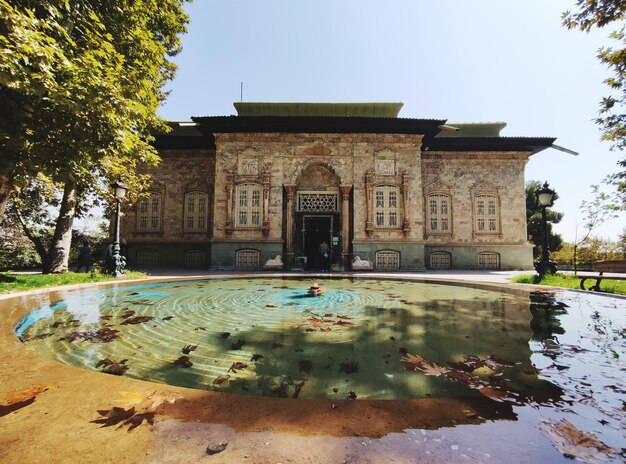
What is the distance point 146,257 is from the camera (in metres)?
16.8

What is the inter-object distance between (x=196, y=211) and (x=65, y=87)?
11607 mm

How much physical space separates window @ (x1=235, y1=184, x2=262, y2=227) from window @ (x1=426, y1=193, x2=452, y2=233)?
34.2 feet

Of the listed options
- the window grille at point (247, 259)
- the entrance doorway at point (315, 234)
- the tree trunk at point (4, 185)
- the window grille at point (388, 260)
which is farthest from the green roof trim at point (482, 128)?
the tree trunk at point (4, 185)

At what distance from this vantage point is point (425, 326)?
3605 millimetres

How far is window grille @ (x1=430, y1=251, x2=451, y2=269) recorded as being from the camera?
1658 centimetres

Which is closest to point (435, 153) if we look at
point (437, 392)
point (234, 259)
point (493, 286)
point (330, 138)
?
point (330, 138)

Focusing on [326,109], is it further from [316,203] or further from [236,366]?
[236,366]

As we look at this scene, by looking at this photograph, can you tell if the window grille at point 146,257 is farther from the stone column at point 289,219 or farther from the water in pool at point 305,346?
the water in pool at point 305,346

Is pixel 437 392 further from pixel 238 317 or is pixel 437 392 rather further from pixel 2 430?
pixel 238 317

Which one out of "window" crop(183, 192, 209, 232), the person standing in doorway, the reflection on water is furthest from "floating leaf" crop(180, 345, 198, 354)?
"window" crop(183, 192, 209, 232)

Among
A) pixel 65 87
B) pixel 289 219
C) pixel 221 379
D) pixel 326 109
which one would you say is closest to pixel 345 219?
pixel 289 219

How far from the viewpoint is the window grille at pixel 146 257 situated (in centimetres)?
1681

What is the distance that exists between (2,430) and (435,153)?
63.5ft

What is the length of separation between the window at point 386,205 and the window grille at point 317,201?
2.36m
